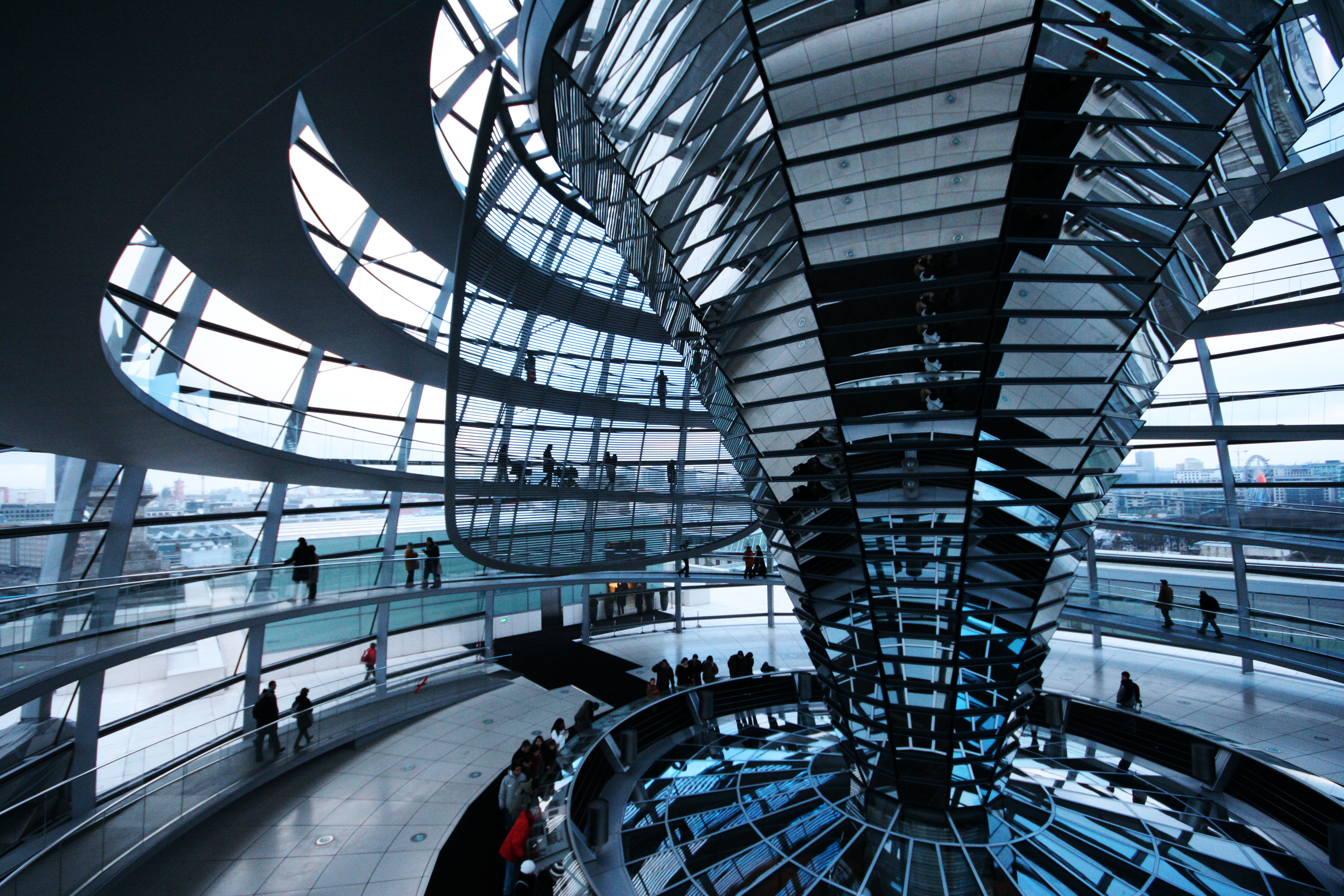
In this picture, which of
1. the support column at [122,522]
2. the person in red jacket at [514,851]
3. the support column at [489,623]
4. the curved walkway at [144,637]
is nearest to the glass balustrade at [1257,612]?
the person in red jacket at [514,851]

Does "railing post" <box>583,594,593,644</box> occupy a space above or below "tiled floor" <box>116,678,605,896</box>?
above

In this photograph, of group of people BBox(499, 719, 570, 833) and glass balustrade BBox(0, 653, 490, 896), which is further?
group of people BBox(499, 719, 570, 833)

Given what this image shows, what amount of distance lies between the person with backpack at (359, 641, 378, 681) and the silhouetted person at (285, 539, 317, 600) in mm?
4130

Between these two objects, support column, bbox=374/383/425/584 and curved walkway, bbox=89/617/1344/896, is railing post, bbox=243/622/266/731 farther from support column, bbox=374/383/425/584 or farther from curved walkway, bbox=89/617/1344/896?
support column, bbox=374/383/425/584

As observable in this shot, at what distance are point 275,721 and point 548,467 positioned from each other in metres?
8.08

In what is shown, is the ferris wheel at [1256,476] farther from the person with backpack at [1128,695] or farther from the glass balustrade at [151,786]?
the glass balustrade at [151,786]

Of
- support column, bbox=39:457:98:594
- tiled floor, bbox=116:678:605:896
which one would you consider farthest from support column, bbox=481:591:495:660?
support column, bbox=39:457:98:594

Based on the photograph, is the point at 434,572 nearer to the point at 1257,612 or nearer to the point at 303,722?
the point at 303,722

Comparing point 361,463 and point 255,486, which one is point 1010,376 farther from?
point 255,486

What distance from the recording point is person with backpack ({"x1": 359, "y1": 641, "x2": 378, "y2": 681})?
19047 millimetres

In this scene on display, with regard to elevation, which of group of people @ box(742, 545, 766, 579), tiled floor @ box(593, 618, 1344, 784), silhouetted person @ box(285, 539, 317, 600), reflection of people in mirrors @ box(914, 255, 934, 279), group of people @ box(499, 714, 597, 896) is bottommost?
tiled floor @ box(593, 618, 1344, 784)

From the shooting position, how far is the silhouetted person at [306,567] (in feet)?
47.4

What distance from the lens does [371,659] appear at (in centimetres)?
1912

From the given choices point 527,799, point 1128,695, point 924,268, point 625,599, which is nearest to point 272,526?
point 527,799
